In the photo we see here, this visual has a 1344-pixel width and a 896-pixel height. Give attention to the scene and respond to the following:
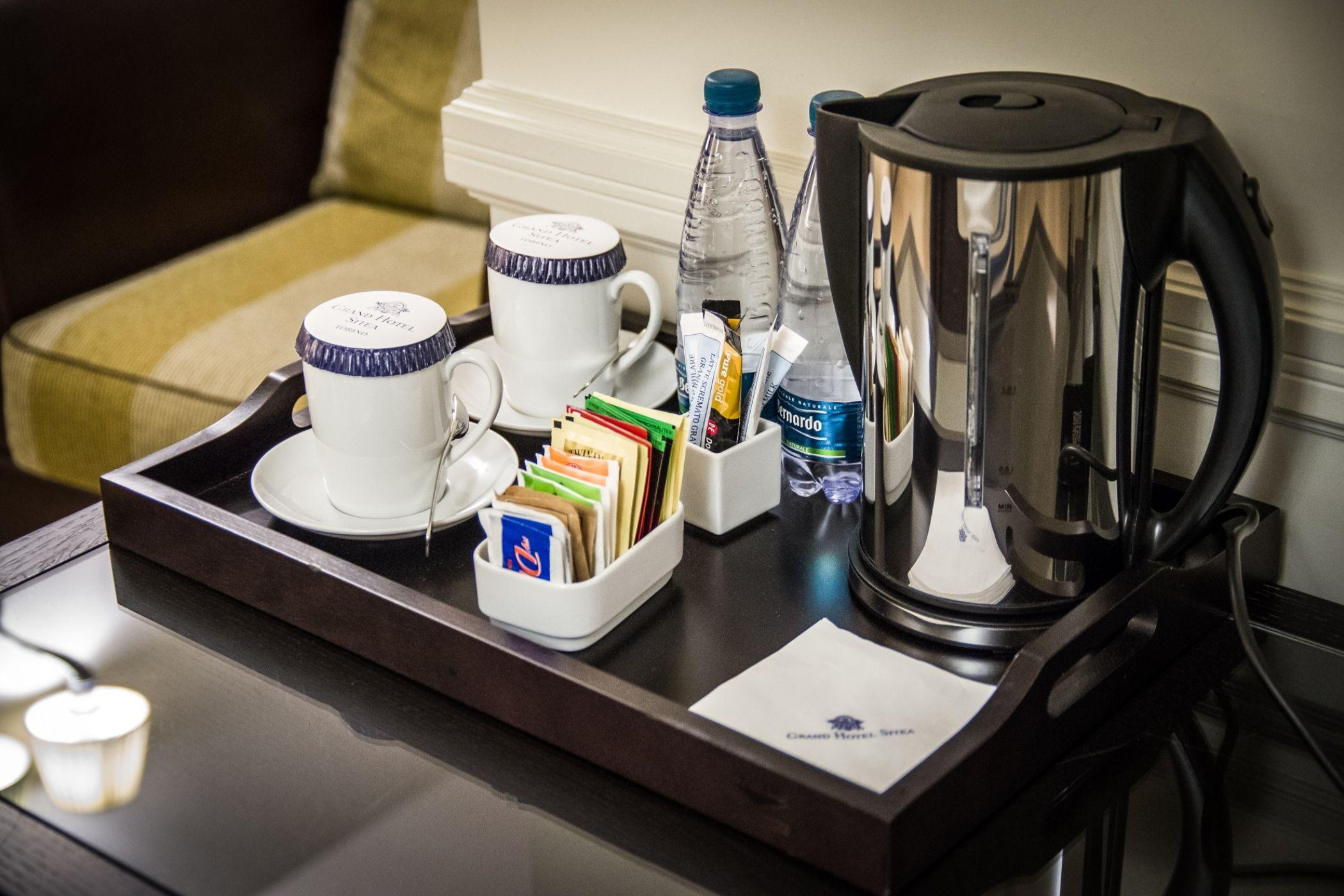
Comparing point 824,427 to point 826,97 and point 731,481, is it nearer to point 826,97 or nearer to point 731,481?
point 731,481

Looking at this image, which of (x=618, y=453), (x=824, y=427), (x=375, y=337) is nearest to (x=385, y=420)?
(x=375, y=337)

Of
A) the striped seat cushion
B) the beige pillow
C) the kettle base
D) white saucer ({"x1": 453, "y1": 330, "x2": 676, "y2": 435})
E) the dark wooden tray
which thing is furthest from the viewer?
the beige pillow

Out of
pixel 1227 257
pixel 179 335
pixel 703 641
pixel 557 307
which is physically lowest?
pixel 179 335

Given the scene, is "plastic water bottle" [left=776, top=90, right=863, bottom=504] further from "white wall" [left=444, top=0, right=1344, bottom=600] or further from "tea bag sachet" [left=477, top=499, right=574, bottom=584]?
"tea bag sachet" [left=477, top=499, right=574, bottom=584]

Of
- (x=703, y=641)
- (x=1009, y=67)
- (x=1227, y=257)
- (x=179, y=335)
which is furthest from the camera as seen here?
(x=179, y=335)

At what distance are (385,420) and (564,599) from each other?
6.7 inches

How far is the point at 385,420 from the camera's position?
749mm

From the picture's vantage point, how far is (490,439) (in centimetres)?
86

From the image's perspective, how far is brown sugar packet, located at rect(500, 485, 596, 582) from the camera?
25.5 inches

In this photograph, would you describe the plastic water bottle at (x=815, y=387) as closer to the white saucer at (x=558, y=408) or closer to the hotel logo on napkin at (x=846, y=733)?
the white saucer at (x=558, y=408)

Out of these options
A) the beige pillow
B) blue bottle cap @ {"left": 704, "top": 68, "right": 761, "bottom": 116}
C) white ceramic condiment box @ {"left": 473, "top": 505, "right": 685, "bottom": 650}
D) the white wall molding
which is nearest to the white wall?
the white wall molding

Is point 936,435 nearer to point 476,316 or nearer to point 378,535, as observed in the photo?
point 378,535

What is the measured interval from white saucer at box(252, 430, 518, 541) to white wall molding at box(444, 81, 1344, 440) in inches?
9.1

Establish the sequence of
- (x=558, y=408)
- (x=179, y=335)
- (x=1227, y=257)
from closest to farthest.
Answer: (x=1227, y=257) → (x=558, y=408) → (x=179, y=335)
